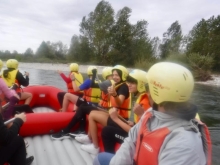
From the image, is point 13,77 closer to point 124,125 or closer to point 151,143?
point 124,125

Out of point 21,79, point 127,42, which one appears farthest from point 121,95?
point 127,42

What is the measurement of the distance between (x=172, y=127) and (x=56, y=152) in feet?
6.23

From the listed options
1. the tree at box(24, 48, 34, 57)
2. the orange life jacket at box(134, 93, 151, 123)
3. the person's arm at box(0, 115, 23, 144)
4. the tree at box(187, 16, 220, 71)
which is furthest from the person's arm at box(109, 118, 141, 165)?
the tree at box(24, 48, 34, 57)

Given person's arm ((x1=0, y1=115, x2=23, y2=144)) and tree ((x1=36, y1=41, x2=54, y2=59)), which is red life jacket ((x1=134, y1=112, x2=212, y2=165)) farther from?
tree ((x1=36, y1=41, x2=54, y2=59))

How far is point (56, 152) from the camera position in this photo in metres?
2.61

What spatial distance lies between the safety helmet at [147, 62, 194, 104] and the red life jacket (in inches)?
5.7

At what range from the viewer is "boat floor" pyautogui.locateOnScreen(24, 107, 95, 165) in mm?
2422

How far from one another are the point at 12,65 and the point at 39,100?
1.04m

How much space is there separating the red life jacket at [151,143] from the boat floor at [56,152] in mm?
1350

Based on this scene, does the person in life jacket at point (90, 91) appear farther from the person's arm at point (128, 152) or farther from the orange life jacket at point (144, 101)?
the person's arm at point (128, 152)

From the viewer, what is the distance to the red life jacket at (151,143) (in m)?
1.07

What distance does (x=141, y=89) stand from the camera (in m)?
2.20

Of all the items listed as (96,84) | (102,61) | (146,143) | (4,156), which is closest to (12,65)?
(96,84)

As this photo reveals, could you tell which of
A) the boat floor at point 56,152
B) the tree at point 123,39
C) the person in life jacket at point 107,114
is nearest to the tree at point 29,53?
the tree at point 123,39
